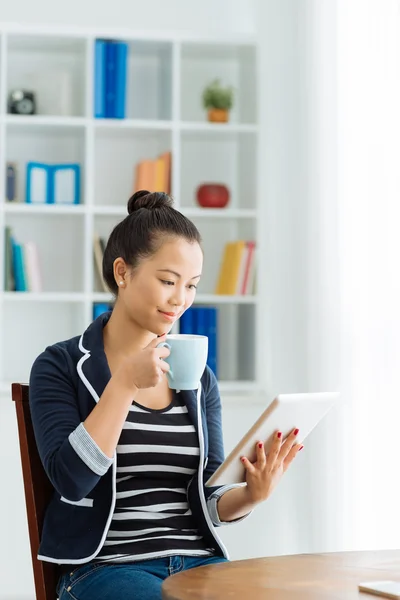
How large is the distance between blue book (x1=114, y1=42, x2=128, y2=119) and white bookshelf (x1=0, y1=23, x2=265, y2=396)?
4cm

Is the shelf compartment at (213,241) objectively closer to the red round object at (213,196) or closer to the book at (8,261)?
the red round object at (213,196)

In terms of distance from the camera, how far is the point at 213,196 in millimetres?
3465

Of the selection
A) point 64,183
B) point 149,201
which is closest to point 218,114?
point 64,183

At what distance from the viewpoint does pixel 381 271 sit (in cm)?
263

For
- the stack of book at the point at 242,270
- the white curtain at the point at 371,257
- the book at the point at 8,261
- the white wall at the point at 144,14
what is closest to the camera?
the white curtain at the point at 371,257

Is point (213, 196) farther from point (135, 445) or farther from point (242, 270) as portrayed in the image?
point (135, 445)

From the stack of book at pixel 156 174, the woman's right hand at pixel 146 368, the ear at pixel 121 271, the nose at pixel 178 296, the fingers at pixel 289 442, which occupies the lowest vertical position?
the fingers at pixel 289 442

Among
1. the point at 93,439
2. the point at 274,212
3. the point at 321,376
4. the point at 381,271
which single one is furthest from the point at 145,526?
the point at 274,212

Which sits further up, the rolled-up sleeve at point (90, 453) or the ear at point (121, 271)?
the ear at point (121, 271)

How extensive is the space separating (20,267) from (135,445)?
1.74 m

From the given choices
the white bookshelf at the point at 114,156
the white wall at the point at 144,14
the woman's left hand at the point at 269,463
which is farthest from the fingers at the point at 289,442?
the white wall at the point at 144,14

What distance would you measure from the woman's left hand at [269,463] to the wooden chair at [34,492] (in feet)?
1.26

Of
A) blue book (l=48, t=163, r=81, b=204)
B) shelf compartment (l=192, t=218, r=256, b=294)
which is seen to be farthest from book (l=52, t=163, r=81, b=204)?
shelf compartment (l=192, t=218, r=256, b=294)

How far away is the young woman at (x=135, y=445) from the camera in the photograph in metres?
1.52
